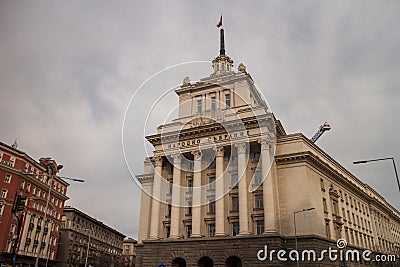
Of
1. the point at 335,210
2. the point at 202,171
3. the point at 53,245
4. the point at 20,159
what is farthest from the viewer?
the point at 53,245

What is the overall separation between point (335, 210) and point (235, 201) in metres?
17.8

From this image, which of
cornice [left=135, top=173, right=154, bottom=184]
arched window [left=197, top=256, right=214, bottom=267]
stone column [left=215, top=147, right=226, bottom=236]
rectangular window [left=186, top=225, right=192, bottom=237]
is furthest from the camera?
cornice [left=135, top=173, right=154, bottom=184]

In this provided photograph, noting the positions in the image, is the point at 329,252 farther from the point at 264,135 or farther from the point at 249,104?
the point at 249,104

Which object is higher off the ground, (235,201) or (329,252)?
(235,201)

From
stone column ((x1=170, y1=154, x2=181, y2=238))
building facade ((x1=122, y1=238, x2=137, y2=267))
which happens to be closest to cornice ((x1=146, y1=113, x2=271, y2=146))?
stone column ((x1=170, y1=154, x2=181, y2=238))

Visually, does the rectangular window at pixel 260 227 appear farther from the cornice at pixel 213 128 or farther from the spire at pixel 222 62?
the spire at pixel 222 62

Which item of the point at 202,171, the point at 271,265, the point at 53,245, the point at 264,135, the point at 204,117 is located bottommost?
the point at 271,265

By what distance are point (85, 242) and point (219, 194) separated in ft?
231

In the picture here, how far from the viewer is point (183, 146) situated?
2052 inches

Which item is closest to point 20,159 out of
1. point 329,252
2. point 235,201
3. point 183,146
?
point 183,146

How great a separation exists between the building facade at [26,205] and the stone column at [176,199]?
21103mm

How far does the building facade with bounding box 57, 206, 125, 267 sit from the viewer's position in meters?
92.8

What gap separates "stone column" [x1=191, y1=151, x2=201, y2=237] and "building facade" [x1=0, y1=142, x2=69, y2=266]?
24317mm

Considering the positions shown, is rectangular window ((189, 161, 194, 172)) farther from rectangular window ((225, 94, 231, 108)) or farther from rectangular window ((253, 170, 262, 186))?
rectangular window ((225, 94, 231, 108))
